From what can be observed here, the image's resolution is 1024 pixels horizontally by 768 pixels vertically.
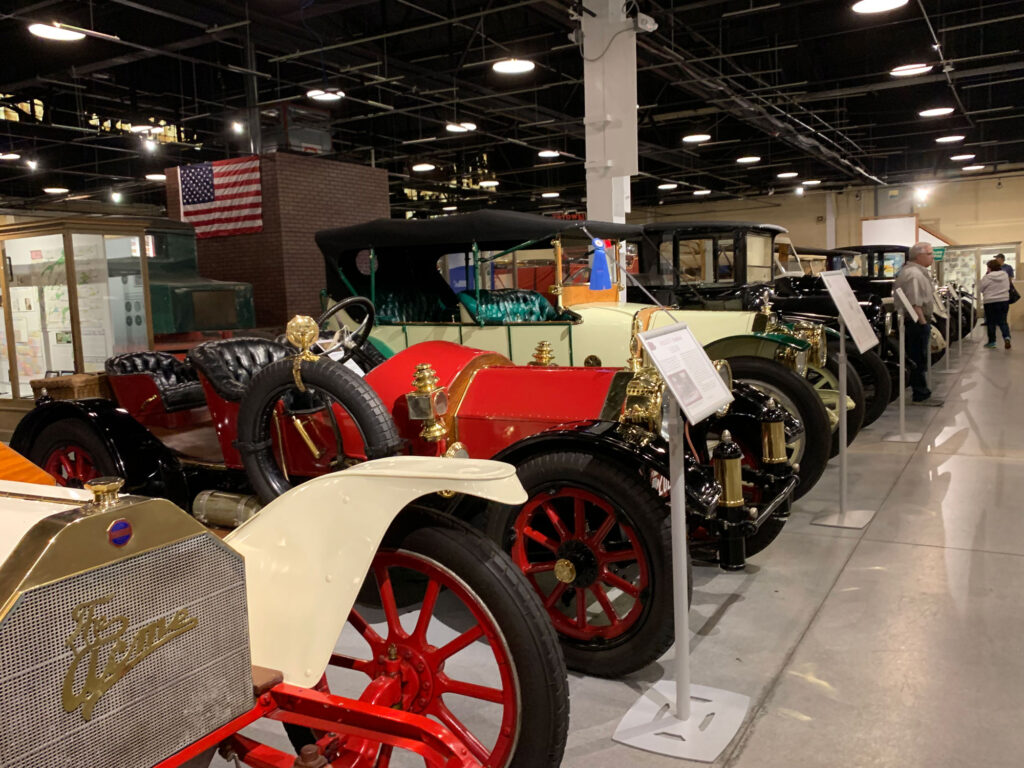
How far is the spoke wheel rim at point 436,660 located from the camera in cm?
167

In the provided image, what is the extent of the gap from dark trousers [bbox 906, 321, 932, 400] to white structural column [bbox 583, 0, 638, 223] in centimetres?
303

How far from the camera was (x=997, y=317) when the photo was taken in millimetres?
12734

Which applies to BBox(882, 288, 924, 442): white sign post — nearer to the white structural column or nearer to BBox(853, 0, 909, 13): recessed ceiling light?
the white structural column

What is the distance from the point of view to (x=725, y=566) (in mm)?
2645

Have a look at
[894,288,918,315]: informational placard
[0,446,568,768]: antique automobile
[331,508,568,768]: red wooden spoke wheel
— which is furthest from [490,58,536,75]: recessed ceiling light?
[331,508,568,768]: red wooden spoke wheel

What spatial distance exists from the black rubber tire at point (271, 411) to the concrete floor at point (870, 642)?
1078mm

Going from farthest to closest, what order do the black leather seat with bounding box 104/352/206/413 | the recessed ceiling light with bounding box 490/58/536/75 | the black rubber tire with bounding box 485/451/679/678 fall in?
the recessed ceiling light with bounding box 490/58/536/75 → the black leather seat with bounding box 104/352/206/413 → the black rubber tire with bounding box 485/451/679/678

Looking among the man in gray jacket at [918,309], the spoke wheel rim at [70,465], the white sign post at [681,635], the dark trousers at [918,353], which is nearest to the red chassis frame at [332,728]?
the white sign post at [681,635]

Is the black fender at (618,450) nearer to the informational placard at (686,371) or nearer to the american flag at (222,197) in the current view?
the informational placard at (686,371)

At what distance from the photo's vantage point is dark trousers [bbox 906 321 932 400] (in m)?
7.48

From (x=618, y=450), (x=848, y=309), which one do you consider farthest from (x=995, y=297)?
(x=618, y=450)

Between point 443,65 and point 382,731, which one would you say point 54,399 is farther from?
point 443,65

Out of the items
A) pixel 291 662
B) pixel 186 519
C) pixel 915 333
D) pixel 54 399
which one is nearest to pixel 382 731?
pixel 291 662

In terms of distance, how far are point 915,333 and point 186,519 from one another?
765 centimetres
